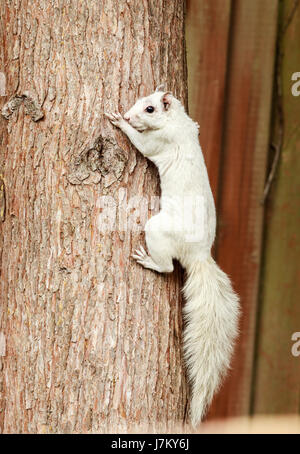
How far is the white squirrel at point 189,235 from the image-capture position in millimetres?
1868

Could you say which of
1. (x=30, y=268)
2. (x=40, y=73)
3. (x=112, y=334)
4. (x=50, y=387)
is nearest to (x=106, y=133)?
(x=40, y=73)

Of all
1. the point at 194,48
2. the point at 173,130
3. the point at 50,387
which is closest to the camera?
the point at 50,387

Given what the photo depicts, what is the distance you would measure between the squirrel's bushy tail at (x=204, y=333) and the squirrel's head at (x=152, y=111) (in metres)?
0.51

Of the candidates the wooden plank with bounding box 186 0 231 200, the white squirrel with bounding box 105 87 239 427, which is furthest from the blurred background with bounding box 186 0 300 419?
the white squirrel with bounding box 105 87 239 427

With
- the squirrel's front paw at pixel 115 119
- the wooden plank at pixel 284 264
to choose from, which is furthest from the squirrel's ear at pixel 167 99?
the wooden plank at pixel 284 264

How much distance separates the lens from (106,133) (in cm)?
181

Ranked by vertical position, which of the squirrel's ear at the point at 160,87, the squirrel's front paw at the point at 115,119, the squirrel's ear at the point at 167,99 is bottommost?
the squirrel's front paw at the point at 115,119

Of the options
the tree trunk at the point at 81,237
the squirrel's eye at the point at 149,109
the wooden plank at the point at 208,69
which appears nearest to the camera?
the tree trunk at the point at 81,237

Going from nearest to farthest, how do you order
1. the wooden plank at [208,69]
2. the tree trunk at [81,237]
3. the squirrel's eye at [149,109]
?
the tree trunk at [81,237] → the squirrel's eye at [149,109] → the wooden plank at [208,69]

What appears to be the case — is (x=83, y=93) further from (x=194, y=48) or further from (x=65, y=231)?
(x=194, y=48)

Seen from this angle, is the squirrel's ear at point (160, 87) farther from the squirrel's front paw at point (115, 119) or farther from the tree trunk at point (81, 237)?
the squirrel's front paw at point (115, 119)

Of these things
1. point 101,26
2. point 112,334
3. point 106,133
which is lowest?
point 112,334

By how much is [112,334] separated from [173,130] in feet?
2.42

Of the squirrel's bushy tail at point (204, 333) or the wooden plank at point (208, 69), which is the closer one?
the squirrel's bushy tail at point (204, 333)
